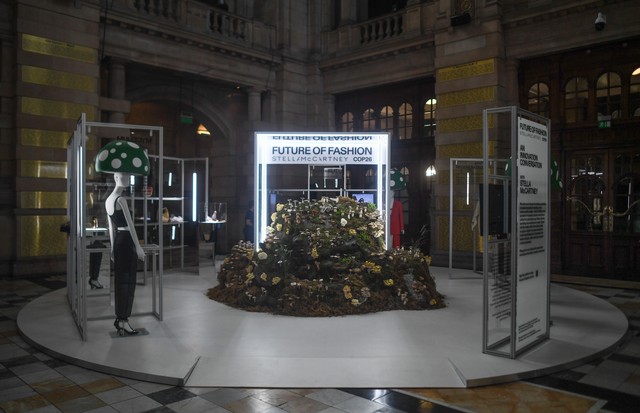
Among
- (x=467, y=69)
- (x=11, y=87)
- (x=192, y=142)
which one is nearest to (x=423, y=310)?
(x=467, y=69)

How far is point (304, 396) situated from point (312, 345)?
1451 millimetres

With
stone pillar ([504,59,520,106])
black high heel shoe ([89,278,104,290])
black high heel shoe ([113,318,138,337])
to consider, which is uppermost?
stone pillar ([504,59,520,106])

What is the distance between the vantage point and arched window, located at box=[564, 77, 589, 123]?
38.9 ft

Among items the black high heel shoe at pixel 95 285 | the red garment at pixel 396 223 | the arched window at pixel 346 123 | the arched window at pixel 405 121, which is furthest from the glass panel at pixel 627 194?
the black high heel shoe at pixel 95 285

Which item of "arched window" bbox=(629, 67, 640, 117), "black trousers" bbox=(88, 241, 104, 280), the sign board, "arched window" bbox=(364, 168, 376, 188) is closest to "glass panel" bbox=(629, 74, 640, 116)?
"arched window" bbox=(629, 67, 640, 117)

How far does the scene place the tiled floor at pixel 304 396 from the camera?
171 inches

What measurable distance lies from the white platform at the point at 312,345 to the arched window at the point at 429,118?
23.5 ft

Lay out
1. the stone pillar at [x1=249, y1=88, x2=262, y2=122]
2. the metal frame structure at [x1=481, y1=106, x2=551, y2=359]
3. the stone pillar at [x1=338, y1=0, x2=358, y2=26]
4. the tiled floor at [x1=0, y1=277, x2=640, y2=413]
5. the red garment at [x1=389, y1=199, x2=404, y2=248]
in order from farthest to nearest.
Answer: the stone pillar at [x1=338, y1=0, x2=358, y2=26] → the stone pillar at [x1=249, y1=88, x2=262, y2=122] → the red garment at [x1=389, y1=199, x2=404, y2=248] → the metal frame structure at [x1=481, y1=106, x2=551, y2=359] → the tiled floor at [x1=0, y1=277, x2=640, y2=413]

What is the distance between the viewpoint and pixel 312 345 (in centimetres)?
600

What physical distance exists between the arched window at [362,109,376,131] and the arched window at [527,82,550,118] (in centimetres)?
477

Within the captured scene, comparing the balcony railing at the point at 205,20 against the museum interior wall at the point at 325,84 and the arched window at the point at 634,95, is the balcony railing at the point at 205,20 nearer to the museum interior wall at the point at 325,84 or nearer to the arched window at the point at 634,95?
the museum interior wall at the point at 325,84

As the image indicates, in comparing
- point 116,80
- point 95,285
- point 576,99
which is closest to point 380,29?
point 576,99

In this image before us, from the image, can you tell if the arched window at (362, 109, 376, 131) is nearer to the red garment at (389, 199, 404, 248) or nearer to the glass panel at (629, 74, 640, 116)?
the red garment at (389, 199, 404, 248)

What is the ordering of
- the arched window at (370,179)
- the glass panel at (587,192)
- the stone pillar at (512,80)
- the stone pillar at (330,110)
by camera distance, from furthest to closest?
the stone pillar at (330,110) → the arched window at (370,179) → the stone pillar at (512,80) → the glass panel at (587,192)
